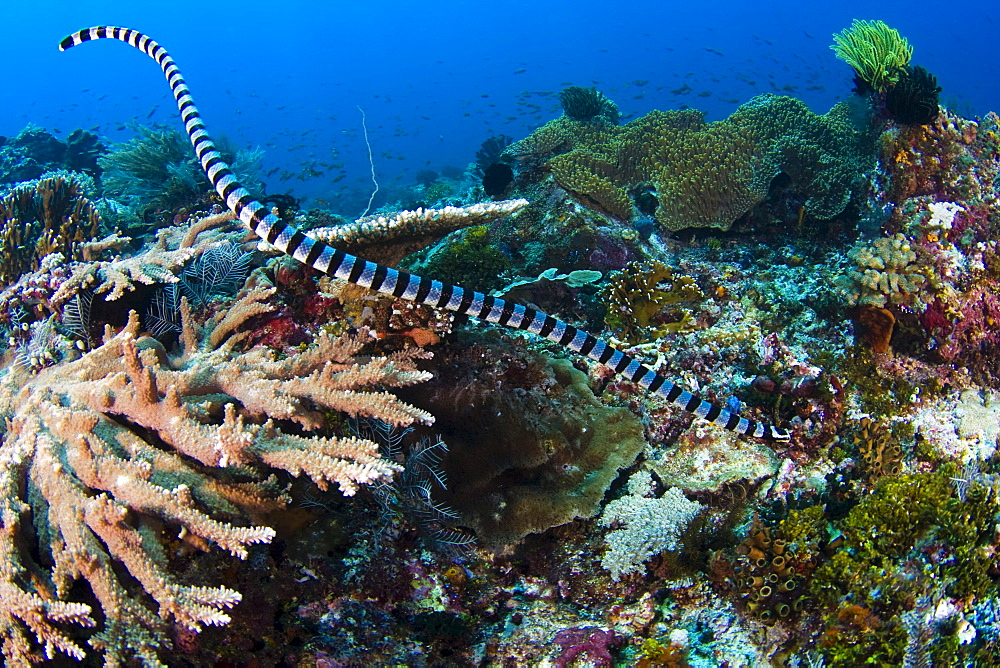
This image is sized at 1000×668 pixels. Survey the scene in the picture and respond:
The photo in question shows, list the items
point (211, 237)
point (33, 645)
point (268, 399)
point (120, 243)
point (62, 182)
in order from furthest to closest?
point (62, 182) < point (211, 237) < point (120, 243) < point (268, 399) < point (33, 645)

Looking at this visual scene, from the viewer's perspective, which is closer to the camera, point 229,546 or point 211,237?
point 229,546

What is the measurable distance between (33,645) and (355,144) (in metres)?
49.3

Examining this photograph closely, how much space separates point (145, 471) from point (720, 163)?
652 cm

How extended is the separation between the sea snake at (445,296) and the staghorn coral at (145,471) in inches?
26.1

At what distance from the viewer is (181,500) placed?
1828mm

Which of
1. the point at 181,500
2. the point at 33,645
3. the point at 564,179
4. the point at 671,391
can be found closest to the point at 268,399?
the point at 181,500

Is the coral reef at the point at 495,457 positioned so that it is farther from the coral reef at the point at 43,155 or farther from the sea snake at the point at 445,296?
the coral reef at the point at 43,155

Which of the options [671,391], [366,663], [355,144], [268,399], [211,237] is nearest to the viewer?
[366,663]

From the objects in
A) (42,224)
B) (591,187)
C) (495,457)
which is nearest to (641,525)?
(495,457)

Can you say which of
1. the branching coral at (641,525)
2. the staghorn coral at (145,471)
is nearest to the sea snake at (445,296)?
the staghorn coral at (145,471)

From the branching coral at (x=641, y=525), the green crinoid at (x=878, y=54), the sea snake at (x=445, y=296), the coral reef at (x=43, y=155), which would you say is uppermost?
the green crinoid at (x=878, y=54)

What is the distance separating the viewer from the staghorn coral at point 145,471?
68.1 inches

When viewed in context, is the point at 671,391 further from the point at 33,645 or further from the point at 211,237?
the point at 211,237

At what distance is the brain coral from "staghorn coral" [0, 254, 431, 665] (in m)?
4.70
